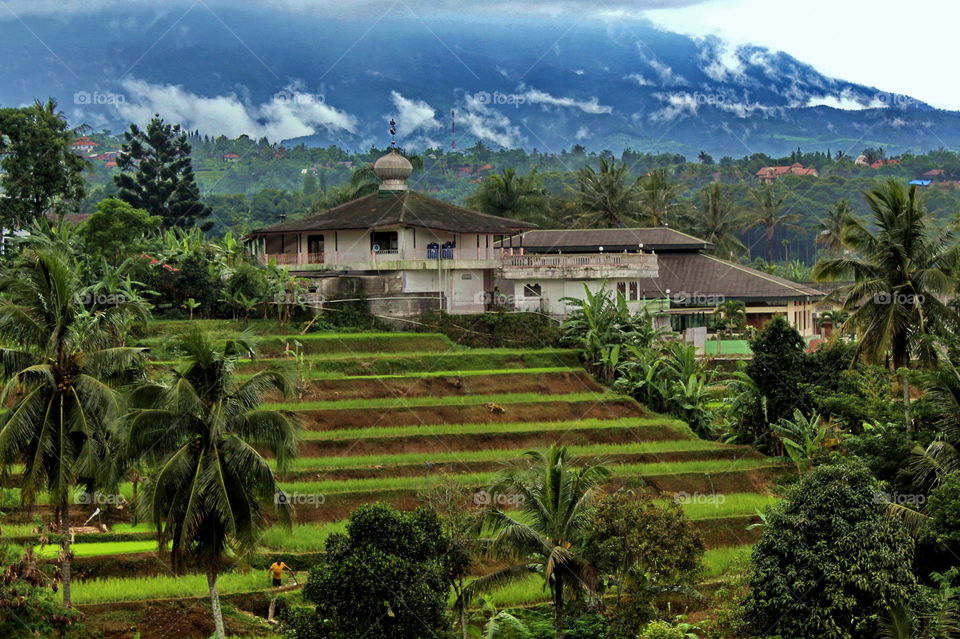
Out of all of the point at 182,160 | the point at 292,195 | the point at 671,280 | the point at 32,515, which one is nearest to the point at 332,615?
the point at 32,515

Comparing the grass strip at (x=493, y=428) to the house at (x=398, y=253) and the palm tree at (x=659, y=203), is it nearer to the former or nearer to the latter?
the house at (x=398, y=253)

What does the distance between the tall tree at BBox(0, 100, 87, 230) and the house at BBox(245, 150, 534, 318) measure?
946 centimetres

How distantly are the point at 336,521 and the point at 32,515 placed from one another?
7344 millimetres

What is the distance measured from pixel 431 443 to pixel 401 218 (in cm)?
1703

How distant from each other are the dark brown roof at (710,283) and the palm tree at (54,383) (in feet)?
140

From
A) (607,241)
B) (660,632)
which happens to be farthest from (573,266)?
(660,632)

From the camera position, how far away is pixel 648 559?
83.1ft

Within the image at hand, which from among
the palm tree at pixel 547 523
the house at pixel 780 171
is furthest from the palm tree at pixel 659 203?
the house at pixel 780 171

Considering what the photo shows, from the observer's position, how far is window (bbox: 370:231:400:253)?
174 ft

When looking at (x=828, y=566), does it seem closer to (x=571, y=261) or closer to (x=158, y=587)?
(x=158, y=587)

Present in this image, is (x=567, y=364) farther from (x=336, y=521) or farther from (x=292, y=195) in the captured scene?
(x=292, y=195)

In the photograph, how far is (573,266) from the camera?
178ft

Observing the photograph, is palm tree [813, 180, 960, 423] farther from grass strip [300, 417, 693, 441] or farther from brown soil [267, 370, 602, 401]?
brown soil [267, 370, 602, 401]

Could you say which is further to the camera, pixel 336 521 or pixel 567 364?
pixel 567 364
